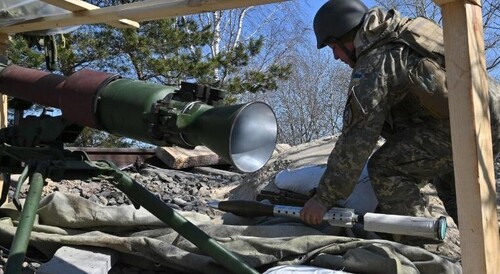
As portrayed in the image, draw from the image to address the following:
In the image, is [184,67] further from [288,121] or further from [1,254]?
[288,121]

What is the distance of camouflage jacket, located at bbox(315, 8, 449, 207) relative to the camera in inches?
130

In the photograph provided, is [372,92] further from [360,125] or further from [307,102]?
[307,102]

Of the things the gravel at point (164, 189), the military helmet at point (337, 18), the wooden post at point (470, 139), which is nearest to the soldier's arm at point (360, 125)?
the military helmet at point (337, 18)

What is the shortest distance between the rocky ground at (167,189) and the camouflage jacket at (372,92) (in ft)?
3.68

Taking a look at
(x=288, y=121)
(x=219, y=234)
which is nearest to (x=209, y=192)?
(x=219, y=234)

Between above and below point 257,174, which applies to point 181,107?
above

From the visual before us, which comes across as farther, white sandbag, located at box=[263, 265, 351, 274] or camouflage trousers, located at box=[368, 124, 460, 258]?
camouflage trousers, located at box=[368, 124, 460, 258]

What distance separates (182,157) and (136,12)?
16.4 ft

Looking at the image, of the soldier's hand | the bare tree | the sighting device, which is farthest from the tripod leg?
the bare tree

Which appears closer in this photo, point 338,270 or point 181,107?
point 181,107

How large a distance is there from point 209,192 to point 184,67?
22.0 feet

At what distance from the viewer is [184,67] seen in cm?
1338

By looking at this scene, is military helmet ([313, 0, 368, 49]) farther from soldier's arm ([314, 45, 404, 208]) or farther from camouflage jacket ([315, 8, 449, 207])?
soldier's arm ([314, 45, 404, 208])

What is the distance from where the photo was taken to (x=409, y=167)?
3662 mm
